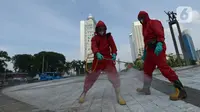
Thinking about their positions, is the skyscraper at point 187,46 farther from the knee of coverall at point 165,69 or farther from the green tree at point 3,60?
the green tree at point 3,60

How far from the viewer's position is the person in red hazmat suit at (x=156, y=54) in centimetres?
238

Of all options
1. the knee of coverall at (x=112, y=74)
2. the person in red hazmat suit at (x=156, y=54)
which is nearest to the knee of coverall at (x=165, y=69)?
the person in red hazmat suit at (x=156, y=54)

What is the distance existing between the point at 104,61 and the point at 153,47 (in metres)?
0.85

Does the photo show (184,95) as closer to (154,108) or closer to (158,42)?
(154,108)

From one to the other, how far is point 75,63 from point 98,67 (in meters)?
73.3

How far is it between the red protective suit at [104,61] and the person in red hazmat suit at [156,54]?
58cm

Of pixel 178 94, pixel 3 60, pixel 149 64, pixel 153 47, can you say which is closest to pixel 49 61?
pixel 3 60

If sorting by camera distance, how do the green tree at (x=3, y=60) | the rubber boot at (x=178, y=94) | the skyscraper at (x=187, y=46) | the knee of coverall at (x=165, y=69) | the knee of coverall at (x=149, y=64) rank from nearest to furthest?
the rubber boot at (x=178, y=94) < the knee of coverall at (x=165, y=69) < the knee of coverall at (x=149, y=64) < the skyscraper at (x=187, y=46) < the green tree at (x=3, y=60)

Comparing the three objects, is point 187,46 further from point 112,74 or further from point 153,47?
point 112,74

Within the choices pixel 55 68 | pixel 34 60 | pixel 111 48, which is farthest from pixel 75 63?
pixel 111 48

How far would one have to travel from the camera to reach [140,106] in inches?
85.2

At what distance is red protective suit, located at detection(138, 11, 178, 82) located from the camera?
243cm

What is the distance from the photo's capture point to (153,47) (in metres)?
2.61

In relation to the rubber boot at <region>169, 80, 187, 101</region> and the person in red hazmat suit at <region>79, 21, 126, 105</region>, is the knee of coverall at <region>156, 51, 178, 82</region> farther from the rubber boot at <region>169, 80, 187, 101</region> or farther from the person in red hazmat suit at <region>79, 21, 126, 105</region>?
the person in red hazmat suit at <region>79, 21, 126, 105</region>
